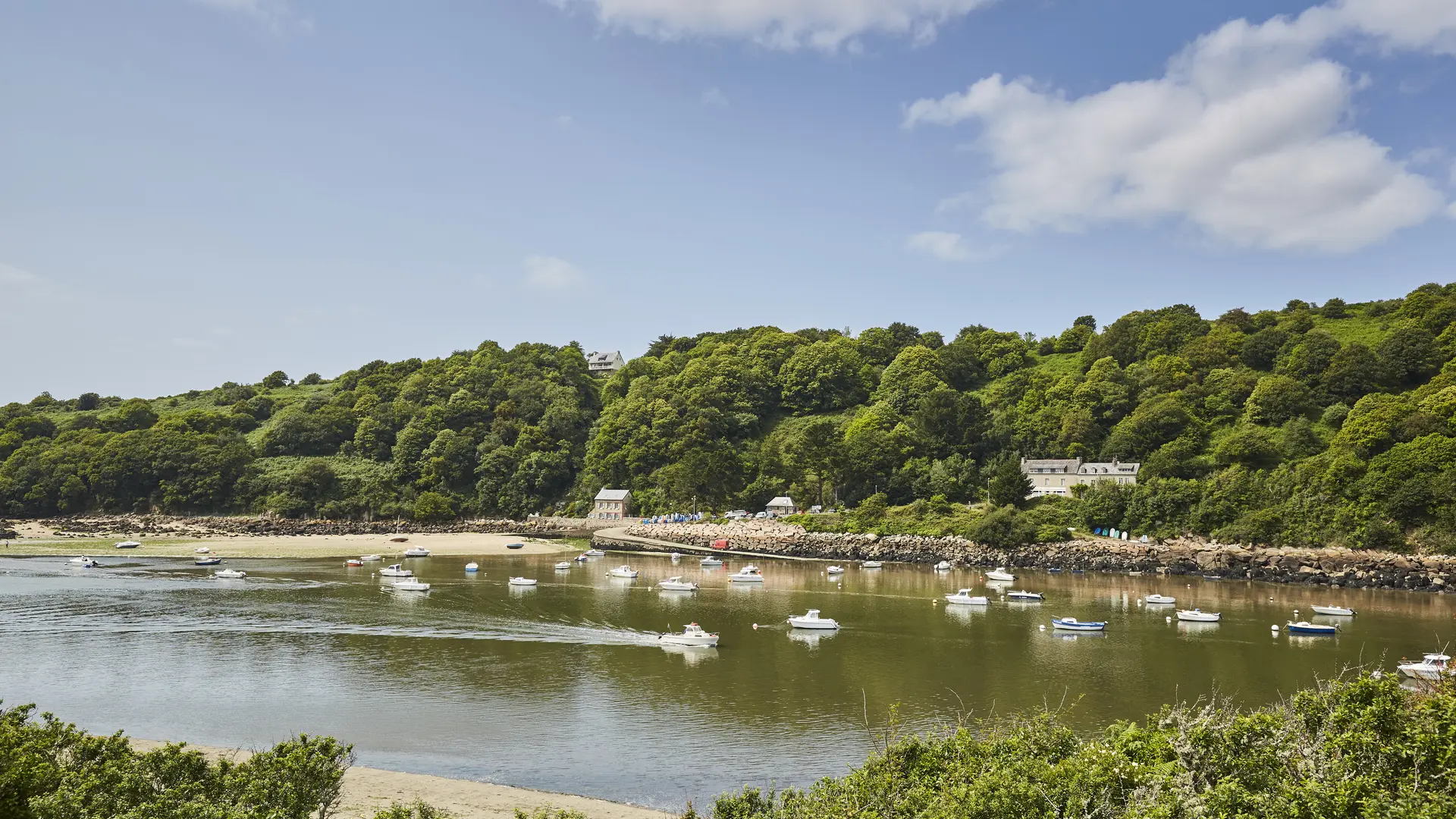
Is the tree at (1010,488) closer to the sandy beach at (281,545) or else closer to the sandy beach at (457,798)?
the sandy beach at (281,545)

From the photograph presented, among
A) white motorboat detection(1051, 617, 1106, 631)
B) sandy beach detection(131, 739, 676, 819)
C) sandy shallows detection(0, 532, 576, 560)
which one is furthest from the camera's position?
sandy shallows detection(0, 532, 576, 560)

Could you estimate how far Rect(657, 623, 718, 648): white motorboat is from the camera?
1212 inches

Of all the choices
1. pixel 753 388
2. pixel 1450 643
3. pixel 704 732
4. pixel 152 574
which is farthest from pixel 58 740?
pixel 753 388

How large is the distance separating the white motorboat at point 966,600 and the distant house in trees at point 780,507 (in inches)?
1529

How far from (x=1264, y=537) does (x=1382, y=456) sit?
29.4 feet

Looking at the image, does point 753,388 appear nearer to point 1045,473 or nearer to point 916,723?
point 1045,473

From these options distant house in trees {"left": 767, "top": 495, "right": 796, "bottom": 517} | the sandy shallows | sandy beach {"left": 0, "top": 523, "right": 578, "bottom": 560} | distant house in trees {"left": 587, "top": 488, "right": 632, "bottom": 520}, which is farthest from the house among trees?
the sandy shallows

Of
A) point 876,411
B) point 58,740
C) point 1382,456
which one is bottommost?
point 58,740

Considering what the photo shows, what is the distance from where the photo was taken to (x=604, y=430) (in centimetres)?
9944

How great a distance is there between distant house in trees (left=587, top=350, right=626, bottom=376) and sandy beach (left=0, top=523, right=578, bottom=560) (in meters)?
63.9

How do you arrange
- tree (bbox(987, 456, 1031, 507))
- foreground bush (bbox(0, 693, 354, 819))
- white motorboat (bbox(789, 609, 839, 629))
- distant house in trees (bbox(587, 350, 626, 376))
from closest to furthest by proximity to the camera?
foreground bush (bbox(0, 693, 354, 819))
white motorboat (bbox(789, 609, 839, 629))
tree (bbox(987, 456, 1031, 507))
distant house in trees (bbox(587, 350, 626, 376))

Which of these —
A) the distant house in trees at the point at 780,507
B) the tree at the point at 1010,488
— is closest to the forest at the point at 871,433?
the tree at the point at 1010,488

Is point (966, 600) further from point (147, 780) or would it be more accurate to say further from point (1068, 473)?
point (147, 780)

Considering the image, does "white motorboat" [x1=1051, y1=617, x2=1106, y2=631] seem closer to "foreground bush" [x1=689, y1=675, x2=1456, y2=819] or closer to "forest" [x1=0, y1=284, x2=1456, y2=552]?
"foreground bush" [x1=689, y1=675, x2=1456, y2=819]
